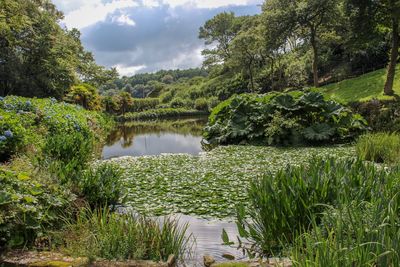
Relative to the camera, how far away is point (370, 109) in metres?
11.7

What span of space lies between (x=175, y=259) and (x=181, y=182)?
3.04m

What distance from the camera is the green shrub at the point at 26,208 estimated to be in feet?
10.5

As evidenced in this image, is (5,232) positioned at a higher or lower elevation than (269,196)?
lower

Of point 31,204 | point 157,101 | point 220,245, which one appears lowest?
point 220,245

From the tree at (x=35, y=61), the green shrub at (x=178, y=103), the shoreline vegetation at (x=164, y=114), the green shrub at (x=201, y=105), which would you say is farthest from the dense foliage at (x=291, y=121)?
the green shrub at (x=178, y=103)

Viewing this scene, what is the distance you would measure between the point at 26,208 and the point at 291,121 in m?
9.19

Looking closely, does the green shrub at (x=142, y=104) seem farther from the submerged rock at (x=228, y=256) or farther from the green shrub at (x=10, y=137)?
the submerged rock at (x=228, y=256)

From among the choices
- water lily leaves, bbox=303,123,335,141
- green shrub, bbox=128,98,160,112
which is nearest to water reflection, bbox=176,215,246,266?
water lily leaves, bbox=303,123,335,141

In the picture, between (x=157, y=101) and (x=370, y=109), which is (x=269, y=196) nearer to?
(x=370, y=109)

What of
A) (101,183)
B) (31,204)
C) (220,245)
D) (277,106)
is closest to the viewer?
(31,204)

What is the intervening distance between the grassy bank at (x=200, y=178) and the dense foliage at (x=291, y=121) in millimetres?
1077

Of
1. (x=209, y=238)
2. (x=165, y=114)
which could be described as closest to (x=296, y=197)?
(x=209, y=238)

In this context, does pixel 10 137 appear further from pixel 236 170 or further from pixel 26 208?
pixel 236 170

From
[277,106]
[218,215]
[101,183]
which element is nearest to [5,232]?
[101,183]
